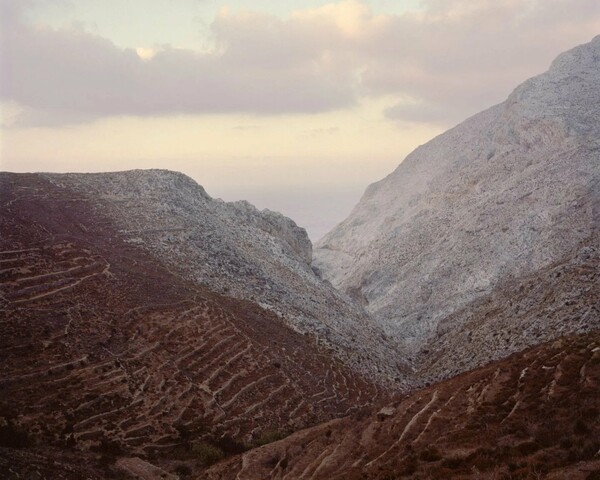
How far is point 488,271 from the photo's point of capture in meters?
60.6

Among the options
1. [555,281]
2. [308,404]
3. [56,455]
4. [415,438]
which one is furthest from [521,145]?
[56,455]

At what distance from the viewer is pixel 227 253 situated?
53312 millimetres

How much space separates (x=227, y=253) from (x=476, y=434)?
120ft

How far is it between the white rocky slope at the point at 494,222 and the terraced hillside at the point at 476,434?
37.7ft

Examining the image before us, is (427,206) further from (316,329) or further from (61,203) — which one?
(61,203)

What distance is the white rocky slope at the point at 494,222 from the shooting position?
55.8 metres

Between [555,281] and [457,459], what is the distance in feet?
100.0

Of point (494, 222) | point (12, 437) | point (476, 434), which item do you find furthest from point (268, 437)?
point (494, 222)

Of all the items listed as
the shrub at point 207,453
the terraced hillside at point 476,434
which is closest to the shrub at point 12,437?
the shrub at point 207,453

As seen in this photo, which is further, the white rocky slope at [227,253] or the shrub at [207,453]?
the white rocky slope at [227,253]

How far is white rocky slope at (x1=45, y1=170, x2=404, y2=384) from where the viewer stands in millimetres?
47406

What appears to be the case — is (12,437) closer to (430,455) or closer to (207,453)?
(207,453)

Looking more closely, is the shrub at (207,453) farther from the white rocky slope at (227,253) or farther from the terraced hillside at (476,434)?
the white rocky slope at (227,253)

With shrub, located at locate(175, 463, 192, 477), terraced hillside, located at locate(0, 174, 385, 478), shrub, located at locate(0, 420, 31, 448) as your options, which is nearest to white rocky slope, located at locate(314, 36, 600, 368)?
terraced hillside, located at locate(0, 174, 385, 478)
